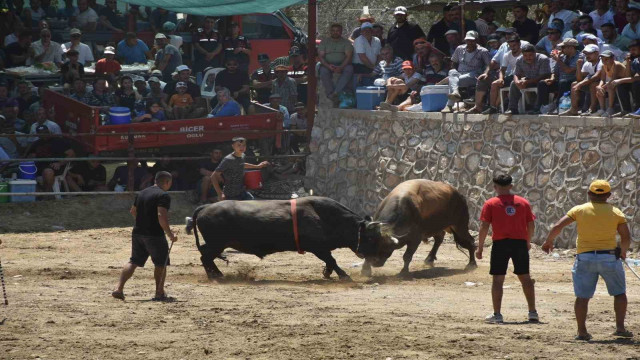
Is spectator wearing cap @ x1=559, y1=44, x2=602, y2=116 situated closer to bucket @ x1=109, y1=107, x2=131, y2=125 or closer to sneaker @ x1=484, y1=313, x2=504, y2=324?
sneaker @ x1=484, y1=313, x2=504, y2=324

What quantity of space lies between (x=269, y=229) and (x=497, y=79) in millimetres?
5562

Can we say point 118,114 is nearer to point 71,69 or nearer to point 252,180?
point 71,69

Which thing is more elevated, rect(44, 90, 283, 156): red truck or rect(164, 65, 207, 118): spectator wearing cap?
rect(164, 65, 207, 118): spectator wearing cap

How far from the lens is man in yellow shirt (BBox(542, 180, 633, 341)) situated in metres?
9.80

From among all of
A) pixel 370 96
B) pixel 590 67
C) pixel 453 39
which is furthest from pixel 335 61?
pixel 590 67

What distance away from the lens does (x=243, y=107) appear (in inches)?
899

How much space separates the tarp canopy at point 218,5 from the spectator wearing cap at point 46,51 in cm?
318

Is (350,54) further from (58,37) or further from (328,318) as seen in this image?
(328,318)

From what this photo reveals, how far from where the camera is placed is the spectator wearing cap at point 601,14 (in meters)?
18.0

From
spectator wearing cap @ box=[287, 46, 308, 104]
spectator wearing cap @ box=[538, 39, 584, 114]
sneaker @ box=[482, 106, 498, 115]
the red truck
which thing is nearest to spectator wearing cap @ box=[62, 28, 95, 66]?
the red truck

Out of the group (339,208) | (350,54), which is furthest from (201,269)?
(350,54)

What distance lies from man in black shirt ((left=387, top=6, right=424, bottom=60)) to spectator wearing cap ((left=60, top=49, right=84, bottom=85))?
20.9ft

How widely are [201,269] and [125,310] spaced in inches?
159

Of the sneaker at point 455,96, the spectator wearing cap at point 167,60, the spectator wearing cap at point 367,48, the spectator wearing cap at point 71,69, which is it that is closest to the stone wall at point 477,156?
the sneaker at point 455,96
